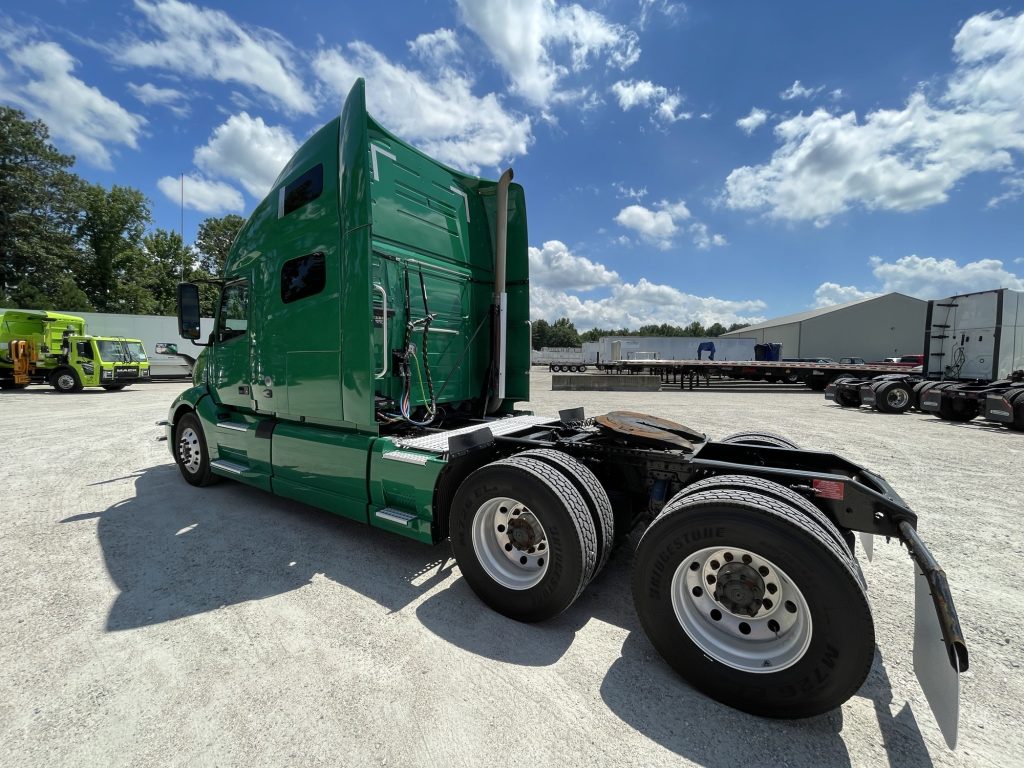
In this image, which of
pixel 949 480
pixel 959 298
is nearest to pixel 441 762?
pixel 949 480

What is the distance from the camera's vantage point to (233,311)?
16.9ft

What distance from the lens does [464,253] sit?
4684 mm

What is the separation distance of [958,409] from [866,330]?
53204mm

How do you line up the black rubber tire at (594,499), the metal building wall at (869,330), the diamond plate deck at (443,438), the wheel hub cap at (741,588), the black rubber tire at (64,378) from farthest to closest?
the metal building wall at (869,330)
the black rubber tire at (64,378)
the diamond plate deck at (443,438)
the black rubber tire at (594,499)
the wheel hub cap at (741,588)

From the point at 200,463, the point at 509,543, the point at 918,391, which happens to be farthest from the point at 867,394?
the point at 200,463

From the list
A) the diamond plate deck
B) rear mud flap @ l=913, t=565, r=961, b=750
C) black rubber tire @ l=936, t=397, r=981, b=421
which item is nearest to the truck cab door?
the diamond plate deck

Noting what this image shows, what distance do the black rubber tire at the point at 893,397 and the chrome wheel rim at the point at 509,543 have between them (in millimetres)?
15366

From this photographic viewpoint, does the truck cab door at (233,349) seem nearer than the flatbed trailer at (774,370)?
Yes

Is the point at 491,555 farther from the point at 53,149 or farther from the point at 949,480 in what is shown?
the point at 53,149

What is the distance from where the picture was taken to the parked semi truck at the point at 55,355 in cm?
1759

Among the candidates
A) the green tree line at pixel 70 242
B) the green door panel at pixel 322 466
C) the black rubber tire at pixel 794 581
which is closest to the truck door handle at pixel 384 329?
the green door panel at pixel 322 466

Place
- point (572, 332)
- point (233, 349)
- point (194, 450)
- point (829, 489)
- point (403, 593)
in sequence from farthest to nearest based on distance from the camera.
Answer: point (572, 332)
point (194, 450)
point (233, 349)
point (403, 593)
point (829, 489)

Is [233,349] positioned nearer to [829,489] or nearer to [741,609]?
[741,609]

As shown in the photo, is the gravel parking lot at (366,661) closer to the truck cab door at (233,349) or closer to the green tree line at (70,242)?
the truck cab door at (233,349)
